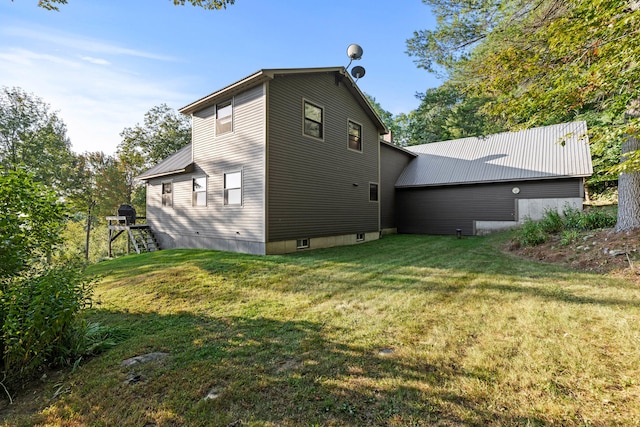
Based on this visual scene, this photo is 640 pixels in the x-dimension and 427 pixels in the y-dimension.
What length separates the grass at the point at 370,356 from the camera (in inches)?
75.2

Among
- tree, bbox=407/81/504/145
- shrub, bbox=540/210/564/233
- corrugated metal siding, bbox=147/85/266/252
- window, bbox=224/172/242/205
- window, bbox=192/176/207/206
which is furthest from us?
tree, bbox=407/81/504/145

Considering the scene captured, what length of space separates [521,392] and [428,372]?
0.65m

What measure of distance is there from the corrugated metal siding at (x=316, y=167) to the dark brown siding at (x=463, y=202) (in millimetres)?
4109

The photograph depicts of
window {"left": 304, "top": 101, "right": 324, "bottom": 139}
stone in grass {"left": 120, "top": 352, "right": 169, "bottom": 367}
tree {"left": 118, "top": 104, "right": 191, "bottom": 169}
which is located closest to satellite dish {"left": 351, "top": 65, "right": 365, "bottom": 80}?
window {"left": 304, "top": 101, "right": 324, "bottom": 139}

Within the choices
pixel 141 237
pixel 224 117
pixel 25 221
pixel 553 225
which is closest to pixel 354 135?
pixel 224 117

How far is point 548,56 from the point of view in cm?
556

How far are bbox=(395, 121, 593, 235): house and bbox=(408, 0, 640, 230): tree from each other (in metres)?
5.91

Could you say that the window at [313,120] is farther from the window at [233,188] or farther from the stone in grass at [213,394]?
the stone in grass at [213,394]

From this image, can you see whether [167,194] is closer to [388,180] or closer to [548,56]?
[388,180]

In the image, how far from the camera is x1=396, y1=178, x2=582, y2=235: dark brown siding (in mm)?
12281

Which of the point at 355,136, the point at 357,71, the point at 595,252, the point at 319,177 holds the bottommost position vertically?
the point at 595,252

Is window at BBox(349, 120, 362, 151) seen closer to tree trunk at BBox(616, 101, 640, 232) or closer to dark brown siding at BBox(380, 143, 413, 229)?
dark brown siding at BBox(380, 143, 413, 229)

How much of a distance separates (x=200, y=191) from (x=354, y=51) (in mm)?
7787

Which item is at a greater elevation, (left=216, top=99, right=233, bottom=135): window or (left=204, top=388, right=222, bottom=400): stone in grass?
(left=216, top=99, right=233, bottom=135): window
